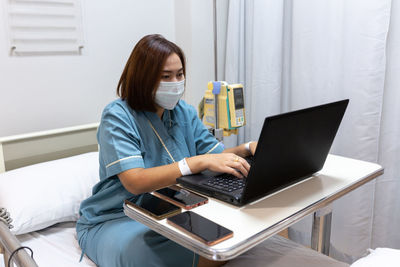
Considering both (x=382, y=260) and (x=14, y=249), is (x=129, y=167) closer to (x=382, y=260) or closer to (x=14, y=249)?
(x=14, y=249)

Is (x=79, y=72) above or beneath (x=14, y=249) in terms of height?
above

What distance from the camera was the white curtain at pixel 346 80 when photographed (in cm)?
191

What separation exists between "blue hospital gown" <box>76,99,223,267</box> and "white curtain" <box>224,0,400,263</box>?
2.57ft

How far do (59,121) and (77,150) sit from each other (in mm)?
184

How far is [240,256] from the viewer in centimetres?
142

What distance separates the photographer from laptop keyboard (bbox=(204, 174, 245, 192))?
1.12 m

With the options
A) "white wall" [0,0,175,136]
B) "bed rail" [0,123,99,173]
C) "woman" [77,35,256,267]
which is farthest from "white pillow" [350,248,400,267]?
"white wall" [0,0,175,136]

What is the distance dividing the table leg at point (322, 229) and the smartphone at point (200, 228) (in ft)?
2.12

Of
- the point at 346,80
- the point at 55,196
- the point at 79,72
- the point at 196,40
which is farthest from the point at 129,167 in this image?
the point at 196,40

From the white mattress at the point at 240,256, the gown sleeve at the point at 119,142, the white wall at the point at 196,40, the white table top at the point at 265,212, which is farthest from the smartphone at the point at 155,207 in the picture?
the white wall at the point at 196,40

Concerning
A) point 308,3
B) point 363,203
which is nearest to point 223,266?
point 363,203

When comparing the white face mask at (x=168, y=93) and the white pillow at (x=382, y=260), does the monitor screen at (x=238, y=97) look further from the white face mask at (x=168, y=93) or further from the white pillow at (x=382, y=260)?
the white pillow at (x=382, y=260)

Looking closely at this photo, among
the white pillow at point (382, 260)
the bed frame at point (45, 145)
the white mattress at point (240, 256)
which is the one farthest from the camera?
the bed frame at point (45, 145)

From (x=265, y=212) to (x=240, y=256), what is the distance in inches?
18.3
